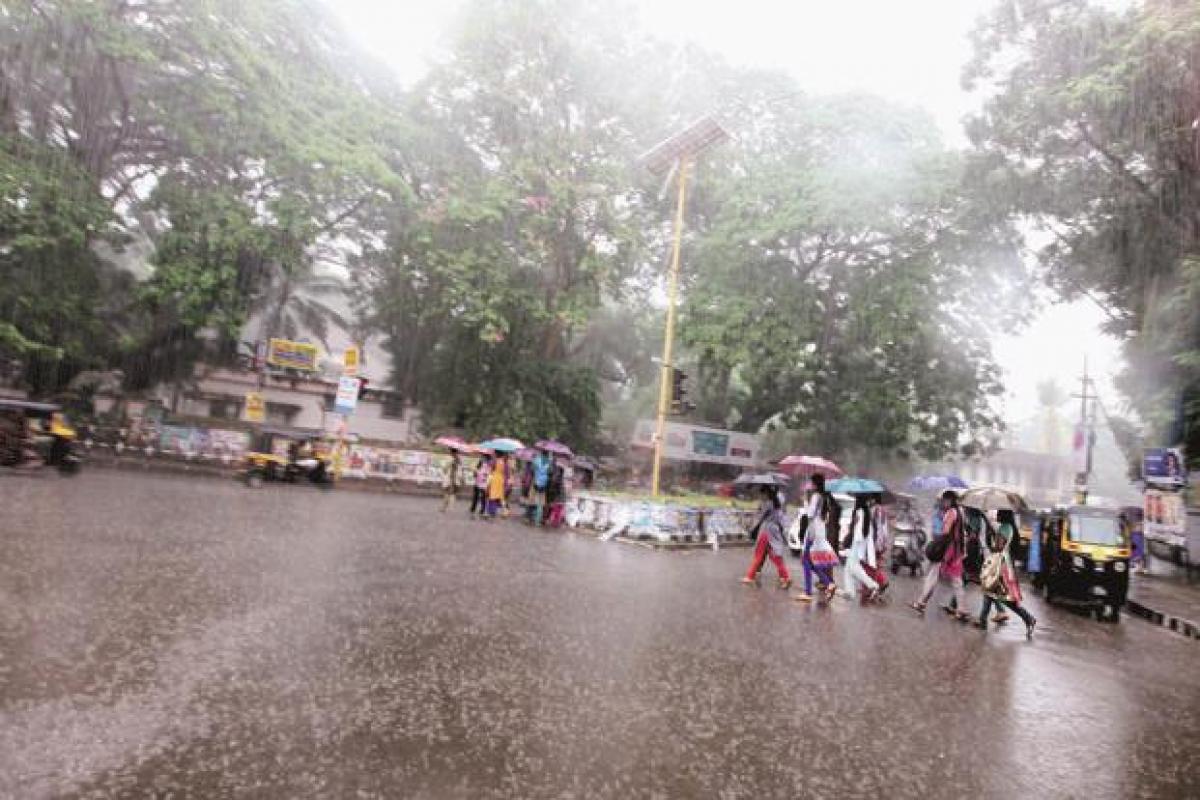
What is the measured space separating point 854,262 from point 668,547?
62.6 feet

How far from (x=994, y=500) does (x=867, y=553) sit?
195 cm

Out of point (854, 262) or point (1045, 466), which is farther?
point (1045, 466)

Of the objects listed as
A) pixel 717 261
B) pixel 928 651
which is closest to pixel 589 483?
pixel 717 261

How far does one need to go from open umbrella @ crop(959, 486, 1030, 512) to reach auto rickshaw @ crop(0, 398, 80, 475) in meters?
18.1

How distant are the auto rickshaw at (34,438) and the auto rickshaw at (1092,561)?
813 inches

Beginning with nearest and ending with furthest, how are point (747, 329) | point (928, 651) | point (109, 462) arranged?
point (928, 651) < point (109, 462) < point (747, 329)

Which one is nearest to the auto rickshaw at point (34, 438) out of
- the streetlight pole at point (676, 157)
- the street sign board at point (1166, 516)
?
the streetlight pole at point (676, 157)

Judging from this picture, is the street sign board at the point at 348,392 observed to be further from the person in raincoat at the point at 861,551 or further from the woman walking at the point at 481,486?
the person in raincoat at the point at 861,551

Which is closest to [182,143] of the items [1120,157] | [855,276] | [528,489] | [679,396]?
[528,489]

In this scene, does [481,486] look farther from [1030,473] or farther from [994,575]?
[1030,473]

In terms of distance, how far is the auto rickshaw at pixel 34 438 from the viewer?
603 inches

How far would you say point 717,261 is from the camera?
29.2 meters

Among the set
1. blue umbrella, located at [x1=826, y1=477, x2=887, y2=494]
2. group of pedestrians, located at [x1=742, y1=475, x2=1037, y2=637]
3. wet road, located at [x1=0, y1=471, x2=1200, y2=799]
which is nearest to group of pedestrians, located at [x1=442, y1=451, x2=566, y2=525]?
group of pedestrians, located at [x1=742, y1=475, x2=1037, y2=637]

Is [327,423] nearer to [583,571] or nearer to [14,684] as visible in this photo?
[583,571]
